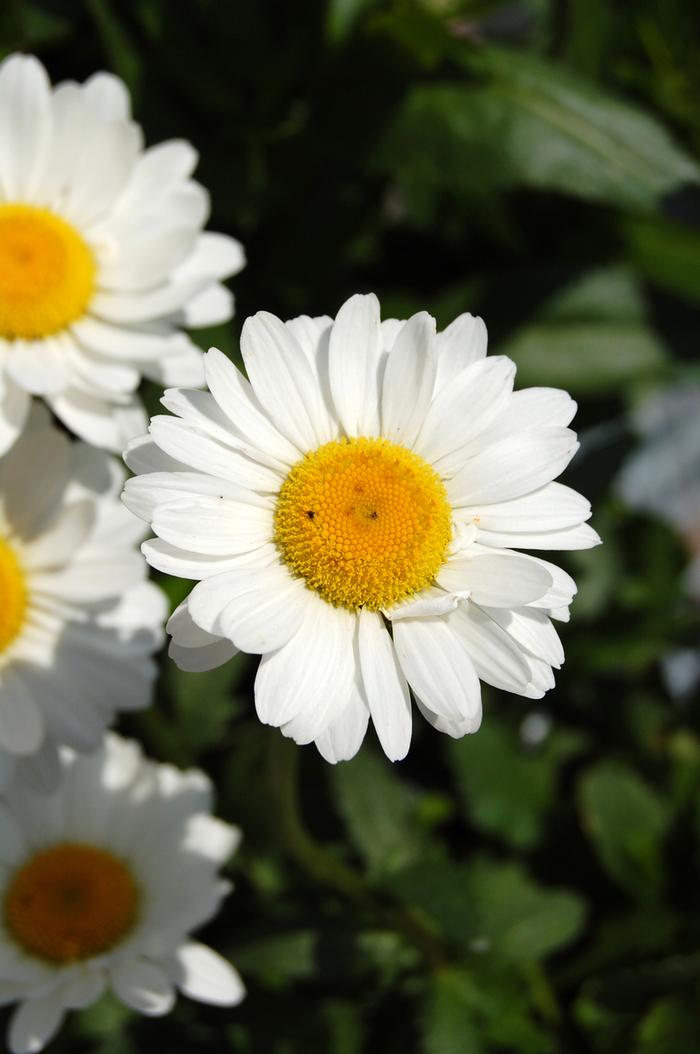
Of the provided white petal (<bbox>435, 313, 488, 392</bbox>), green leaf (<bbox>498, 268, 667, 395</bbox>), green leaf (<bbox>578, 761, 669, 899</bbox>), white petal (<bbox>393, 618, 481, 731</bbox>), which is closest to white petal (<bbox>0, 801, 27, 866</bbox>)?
white petal (<bbox>393, 618, 481, 731</bbox>)

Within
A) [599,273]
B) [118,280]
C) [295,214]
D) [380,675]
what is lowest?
[380,675]

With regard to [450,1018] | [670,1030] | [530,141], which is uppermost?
[530,141]

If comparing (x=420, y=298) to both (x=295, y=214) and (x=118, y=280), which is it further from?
(x=118, y=280)

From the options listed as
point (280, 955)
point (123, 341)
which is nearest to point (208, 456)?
point (123, 341)

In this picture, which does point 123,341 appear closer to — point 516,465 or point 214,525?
point 214,525

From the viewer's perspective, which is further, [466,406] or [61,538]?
[61,538]

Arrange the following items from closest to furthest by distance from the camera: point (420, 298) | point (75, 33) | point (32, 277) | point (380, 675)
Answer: point (380, 675) → point (32, 277) → point (75, 33) → point (420, 298)

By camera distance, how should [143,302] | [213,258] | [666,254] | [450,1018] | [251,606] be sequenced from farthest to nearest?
[666,254], [450,1018], [213,258], [143,302], [251,606]

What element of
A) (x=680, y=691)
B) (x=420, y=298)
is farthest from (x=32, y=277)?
(x=680, y=691)
